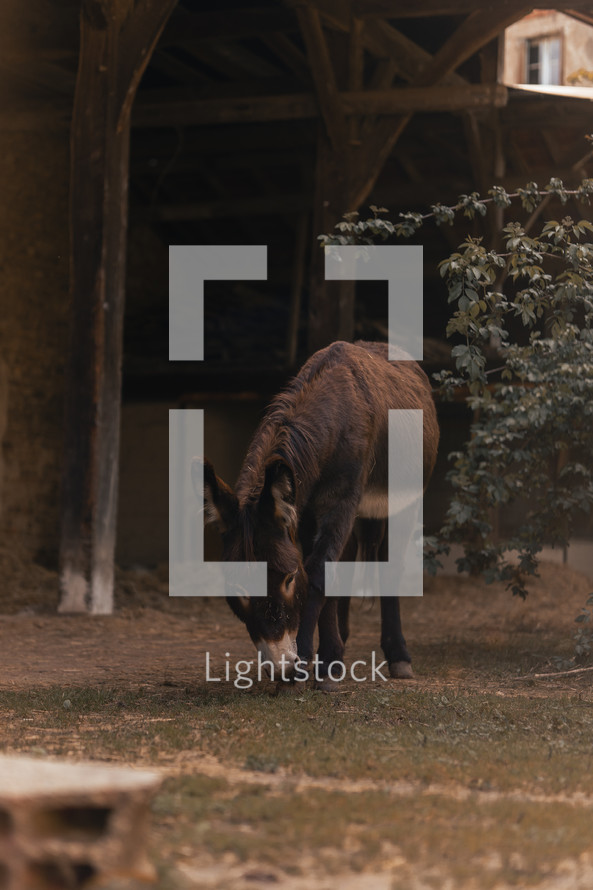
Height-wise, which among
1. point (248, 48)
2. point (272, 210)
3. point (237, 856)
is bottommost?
point (237, 856)

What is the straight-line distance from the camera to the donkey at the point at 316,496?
4961 millimetres

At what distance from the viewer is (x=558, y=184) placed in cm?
659

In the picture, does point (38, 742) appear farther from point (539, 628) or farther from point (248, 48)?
point (248, 48)

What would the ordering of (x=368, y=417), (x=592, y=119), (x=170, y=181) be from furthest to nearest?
1. (x=170, y=181)
2. (x=592, y=119)
3. (x=368, y=417)

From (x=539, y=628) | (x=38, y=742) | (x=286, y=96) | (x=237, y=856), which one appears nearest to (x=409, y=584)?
(x=539, y=628)

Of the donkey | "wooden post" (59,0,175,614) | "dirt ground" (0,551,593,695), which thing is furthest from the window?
the donkey

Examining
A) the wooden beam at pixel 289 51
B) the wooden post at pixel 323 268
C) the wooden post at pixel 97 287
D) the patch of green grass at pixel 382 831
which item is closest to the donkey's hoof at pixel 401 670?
the patch of green grass at pixel 382 831

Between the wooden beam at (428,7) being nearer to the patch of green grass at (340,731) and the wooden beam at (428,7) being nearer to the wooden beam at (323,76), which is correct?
the wooden beam at (323,76)

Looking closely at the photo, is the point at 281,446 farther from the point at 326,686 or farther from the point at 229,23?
the point at 229,23

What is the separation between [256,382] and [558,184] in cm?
733

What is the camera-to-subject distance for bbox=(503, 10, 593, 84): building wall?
21.7 m

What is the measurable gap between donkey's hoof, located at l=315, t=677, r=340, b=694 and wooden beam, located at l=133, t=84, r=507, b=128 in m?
6.34

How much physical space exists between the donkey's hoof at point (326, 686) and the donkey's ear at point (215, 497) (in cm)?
115

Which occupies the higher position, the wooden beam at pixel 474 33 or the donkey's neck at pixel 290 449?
the wooden beam at pixel 474 33
